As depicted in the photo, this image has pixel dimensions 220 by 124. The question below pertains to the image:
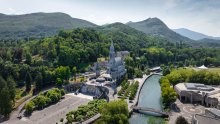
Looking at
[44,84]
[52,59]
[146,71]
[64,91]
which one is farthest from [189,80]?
[52,59]

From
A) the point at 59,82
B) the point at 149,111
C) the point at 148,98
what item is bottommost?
the point at 149,111

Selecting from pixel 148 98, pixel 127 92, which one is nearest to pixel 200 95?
pixel 148 98

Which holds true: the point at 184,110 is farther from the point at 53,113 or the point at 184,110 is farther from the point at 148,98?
the point at 53,113

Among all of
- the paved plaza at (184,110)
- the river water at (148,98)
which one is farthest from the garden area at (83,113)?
the paved plaza at (184,110)

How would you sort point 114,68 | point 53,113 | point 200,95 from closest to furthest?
point 53,113 → point 200,95 → point 114,68

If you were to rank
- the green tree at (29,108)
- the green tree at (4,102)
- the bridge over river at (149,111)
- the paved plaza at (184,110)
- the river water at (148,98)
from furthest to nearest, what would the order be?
the bridge over river at (149,111)
the green tree at (29,108)
the river water at (148,98)
the paved plaza at (184,110)
the green tree at (4,102)

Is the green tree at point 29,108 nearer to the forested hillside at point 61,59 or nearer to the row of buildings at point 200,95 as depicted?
the forested hillside at point 61,59
